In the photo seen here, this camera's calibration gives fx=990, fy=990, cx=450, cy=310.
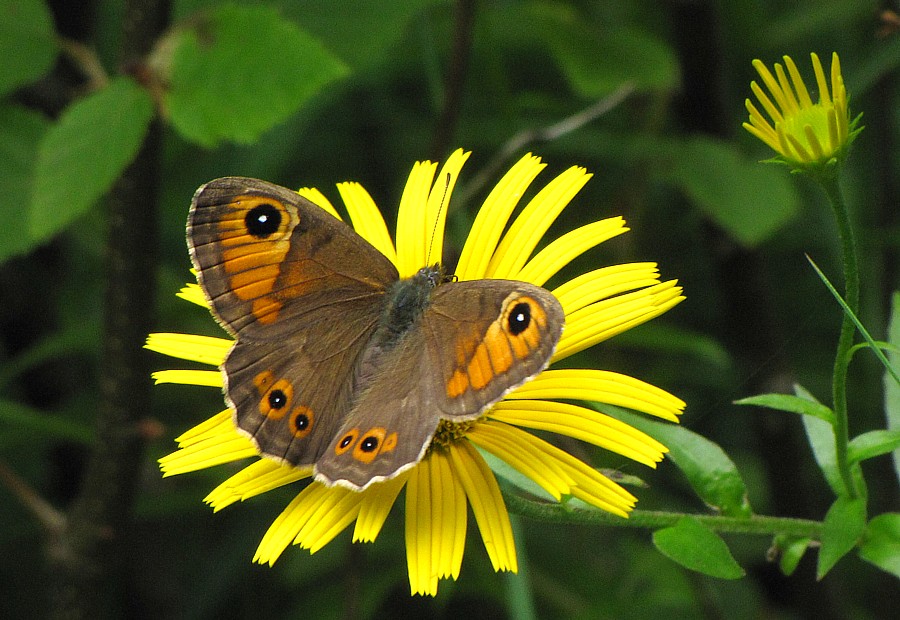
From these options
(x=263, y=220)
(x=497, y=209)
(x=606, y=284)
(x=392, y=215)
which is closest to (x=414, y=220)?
(x=497, y=209)

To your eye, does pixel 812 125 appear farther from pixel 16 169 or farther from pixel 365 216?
pixel 16 169

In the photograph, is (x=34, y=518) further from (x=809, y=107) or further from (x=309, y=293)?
(x=809, y=107)

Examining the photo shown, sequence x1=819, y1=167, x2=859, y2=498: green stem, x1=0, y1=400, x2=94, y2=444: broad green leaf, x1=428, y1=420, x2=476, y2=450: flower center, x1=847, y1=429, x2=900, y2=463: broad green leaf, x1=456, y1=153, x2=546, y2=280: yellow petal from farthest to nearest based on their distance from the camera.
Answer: x1=0, y1=400, x2=94, y2=444: broad green leaf
x1=456, y1=153, x2=546, y2=280: yellow petal
x1=428, y1=420, x2=476, y2=450: flower center
x1=847, y1=429, x2=900, y2=463: broad green leaf
x1=819, y1=167, x2=859, y2=498: green stem

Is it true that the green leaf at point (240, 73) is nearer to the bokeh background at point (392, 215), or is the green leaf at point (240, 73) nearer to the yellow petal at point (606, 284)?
the bokeh background at point (392, 215)

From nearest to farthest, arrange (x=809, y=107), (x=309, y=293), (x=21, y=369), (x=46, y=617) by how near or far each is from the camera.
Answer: (x=809, y=107) → (x=309, y=293) → (x=21, y=369) → (x=46, y=617)

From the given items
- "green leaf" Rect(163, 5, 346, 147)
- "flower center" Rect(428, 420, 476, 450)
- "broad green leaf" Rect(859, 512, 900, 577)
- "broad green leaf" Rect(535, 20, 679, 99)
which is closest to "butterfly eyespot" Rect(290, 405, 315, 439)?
"flower center" Rect(428, 420, 476, 450)

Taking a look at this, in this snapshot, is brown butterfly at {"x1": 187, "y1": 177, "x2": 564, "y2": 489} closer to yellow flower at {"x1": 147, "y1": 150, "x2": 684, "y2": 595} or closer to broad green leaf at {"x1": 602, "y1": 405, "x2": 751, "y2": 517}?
yellow flower at {"x1": 147, "y1": 150, "x2": 684, "y2": 595}

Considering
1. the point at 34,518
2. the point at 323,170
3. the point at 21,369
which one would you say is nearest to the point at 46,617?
the point at 34,518
